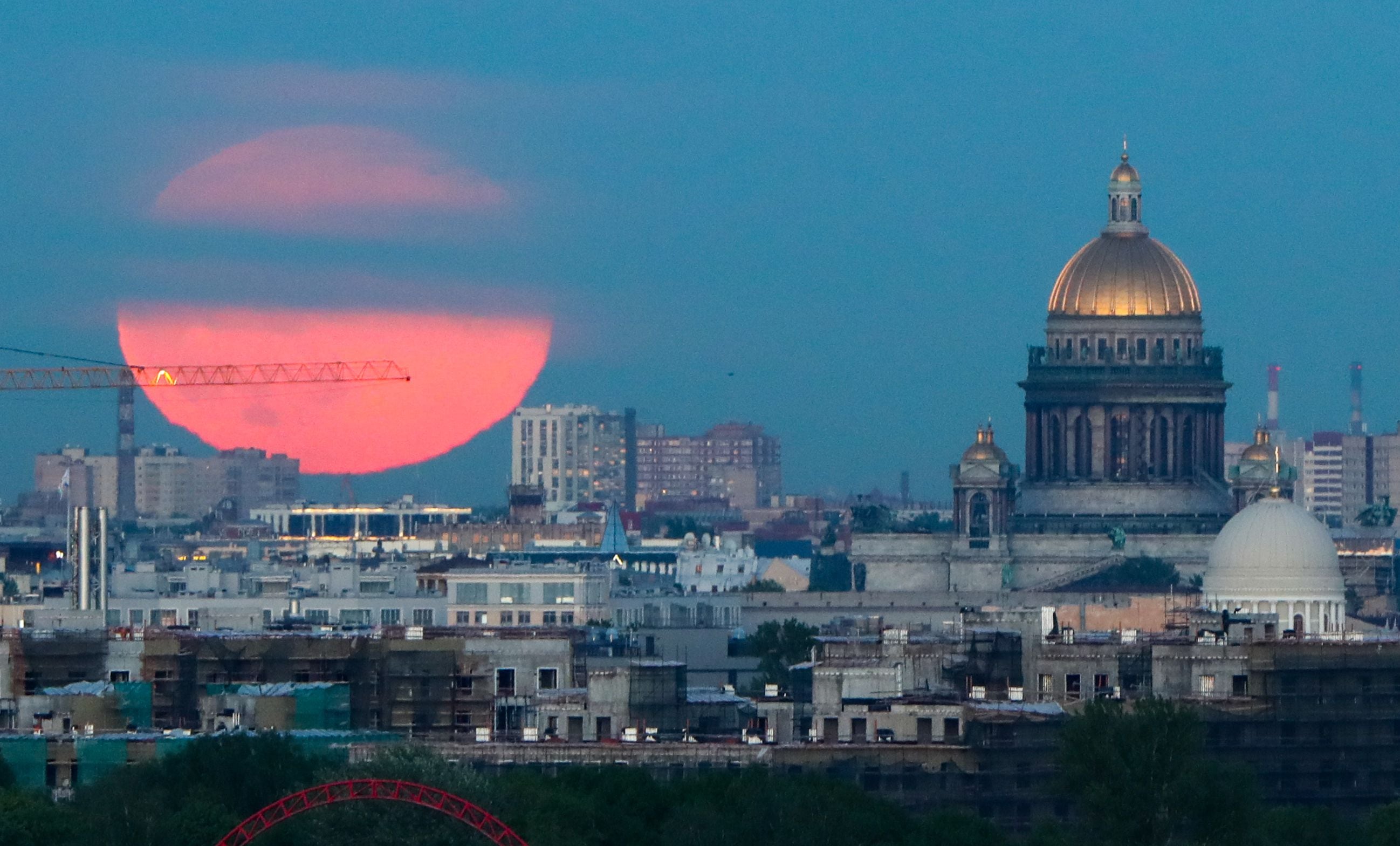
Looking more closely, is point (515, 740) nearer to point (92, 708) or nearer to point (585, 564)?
point (92, 708)

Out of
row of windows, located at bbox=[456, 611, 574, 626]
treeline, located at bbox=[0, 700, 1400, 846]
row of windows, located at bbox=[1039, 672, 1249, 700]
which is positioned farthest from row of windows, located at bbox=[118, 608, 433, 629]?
treeline, located at bbox=[0, 700, 1400, 846]

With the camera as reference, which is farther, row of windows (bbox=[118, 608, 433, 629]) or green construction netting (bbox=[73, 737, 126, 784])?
row of windows (bbox=[118, 608, 433, 629])

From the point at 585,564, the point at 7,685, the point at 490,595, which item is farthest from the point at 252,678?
the point at 585,564

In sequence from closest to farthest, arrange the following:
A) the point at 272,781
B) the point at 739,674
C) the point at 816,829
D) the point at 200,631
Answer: the point at 816,829, the point at 272,781, the point at 200,631, the point at 739,674

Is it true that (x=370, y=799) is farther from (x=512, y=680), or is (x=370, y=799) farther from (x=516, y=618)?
(x=516, y=618)

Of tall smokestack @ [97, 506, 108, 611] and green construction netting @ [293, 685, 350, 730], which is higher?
tall smokestack @ [97, 506, 108, 611]

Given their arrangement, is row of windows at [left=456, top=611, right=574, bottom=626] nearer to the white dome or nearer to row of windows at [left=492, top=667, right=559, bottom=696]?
the white dome

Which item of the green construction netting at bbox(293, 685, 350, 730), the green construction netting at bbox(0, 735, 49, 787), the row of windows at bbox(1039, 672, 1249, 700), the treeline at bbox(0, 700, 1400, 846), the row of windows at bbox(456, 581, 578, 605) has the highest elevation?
the row of windows at bbox(456, 581, 578, 605)
